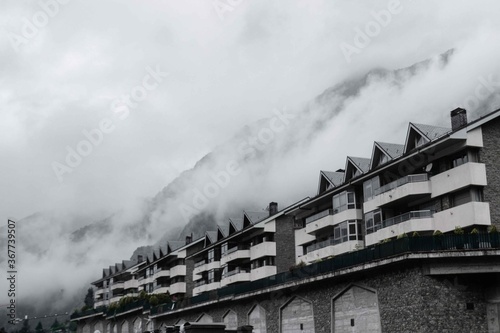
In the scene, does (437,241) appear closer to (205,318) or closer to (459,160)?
(459,160)

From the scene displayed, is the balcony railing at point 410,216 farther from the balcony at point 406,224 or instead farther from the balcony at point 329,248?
the balcony at point 329,248

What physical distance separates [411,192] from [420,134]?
4137mm

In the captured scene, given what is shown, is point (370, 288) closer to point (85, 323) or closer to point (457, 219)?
point (457, 219)

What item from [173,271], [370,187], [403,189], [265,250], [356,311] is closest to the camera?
[356,311]

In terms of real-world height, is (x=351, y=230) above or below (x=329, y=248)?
above

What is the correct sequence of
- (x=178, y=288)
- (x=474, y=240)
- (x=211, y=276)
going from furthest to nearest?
(x=178, y=288), (x=211, y=276), (x=474, y=240)

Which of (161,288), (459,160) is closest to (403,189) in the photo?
(459,160)

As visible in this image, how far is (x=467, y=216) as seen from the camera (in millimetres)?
39812

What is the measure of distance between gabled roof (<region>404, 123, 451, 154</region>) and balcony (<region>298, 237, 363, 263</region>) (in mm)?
9760

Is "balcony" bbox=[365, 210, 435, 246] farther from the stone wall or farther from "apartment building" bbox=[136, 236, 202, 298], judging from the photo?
"apartment building" bbox=[136, 236, 202, 298]

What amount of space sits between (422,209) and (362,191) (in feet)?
24.7

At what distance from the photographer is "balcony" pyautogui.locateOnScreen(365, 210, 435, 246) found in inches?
1682

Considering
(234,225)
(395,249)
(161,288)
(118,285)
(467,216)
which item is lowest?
(395,249)

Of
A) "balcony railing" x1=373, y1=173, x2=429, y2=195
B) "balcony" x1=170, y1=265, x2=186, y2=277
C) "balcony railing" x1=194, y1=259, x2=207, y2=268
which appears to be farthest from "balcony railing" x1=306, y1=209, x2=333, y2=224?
"balcony" x1=170, y1=265, x2=186, y2=277
